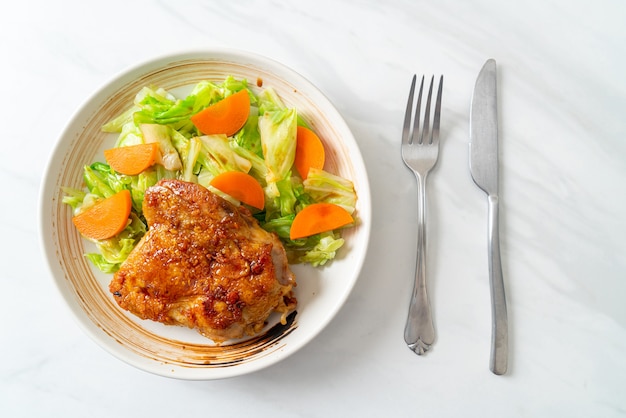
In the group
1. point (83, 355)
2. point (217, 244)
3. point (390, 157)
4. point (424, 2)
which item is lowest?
point (83, 355)

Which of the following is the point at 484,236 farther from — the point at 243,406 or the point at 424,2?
the point at 243,406

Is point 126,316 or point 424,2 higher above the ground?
point 424,2

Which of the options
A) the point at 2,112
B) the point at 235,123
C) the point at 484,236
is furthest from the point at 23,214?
the point at 484,236

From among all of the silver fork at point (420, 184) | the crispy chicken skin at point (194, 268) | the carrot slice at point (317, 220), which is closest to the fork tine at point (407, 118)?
the silver fork at point (420, 184)

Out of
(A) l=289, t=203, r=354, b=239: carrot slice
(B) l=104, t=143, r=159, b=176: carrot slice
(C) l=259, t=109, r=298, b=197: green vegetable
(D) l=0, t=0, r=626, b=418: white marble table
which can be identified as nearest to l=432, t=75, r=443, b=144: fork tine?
(D) l=0, t=0, r=626, b=418: white marble table

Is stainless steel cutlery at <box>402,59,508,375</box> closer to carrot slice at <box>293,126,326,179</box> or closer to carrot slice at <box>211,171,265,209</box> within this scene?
carrot slice at <box>293,126,326,179</box>
